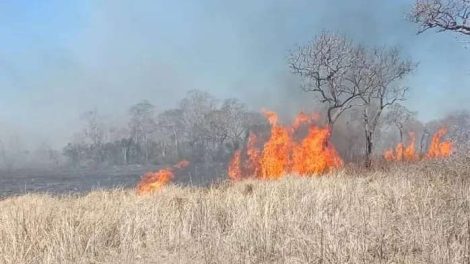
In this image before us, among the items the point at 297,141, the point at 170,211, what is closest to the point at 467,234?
the point at 170,211

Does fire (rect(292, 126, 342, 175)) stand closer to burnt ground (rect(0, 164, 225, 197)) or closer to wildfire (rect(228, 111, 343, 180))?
wildfire (rect(228, 111, 343, 180))

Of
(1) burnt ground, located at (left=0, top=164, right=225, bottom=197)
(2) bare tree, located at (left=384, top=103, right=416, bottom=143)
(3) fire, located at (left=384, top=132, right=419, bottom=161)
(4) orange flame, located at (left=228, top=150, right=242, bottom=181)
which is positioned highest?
(2) bare tree, located at (left=384, top=103, right=416, bottom=143)

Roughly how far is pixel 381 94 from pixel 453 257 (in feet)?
103

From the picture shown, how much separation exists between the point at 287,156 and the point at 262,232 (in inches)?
858

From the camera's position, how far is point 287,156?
1113 inches

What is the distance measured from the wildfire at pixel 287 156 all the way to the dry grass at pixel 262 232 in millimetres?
17585

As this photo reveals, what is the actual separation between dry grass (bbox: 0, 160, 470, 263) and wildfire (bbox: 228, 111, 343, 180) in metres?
17.6

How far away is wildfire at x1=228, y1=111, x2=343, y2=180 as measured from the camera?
27.7 meters

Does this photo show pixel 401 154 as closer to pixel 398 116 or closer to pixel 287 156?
pixel 287 156

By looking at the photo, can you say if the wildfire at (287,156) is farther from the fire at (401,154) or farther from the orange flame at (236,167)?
the fire at (401,154)

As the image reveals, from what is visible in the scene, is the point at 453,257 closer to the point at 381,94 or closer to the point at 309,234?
the point at 309,234


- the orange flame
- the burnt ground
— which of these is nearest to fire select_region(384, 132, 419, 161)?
the orange flame

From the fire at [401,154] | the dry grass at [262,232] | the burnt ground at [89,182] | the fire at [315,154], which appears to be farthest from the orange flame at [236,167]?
the dry grass at [262,232]

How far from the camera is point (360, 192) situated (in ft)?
33.6
